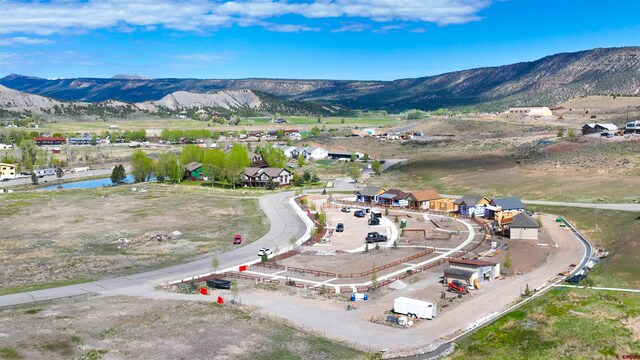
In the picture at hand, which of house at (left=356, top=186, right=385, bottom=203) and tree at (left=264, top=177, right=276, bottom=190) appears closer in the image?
house at (left=356, top=186, right=385, bottom=203)

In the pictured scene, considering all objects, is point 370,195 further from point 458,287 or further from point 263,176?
point 458,287

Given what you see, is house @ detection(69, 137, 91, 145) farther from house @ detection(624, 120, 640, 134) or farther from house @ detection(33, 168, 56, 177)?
house @ detection(624, 120, 640, 134)

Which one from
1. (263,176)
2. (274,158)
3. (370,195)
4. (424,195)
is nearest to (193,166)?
(274,158)

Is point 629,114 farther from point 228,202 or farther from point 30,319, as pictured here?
point 30,319

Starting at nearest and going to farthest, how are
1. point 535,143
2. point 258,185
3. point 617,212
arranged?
1. point 617,212
2. point 258,185
3. point 535,143

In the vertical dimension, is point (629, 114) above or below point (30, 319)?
above

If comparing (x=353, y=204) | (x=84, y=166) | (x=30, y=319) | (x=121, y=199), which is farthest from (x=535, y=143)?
(x=30, y=319)

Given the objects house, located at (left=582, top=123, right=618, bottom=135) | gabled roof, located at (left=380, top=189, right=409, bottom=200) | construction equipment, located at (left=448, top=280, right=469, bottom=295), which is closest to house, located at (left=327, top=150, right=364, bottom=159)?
house, located at (left=582, top=123, right=618, bottom=135)

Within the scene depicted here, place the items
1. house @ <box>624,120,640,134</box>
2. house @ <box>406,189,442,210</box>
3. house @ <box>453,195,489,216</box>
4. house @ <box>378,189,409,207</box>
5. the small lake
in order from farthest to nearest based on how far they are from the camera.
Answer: house @ <box>624,120,640,134</box>, the small lake, house @ <box>378,189,409,207</box>, house @ <box>406,189,442,210</box>, house @ <box>453,195,489,216</box>
